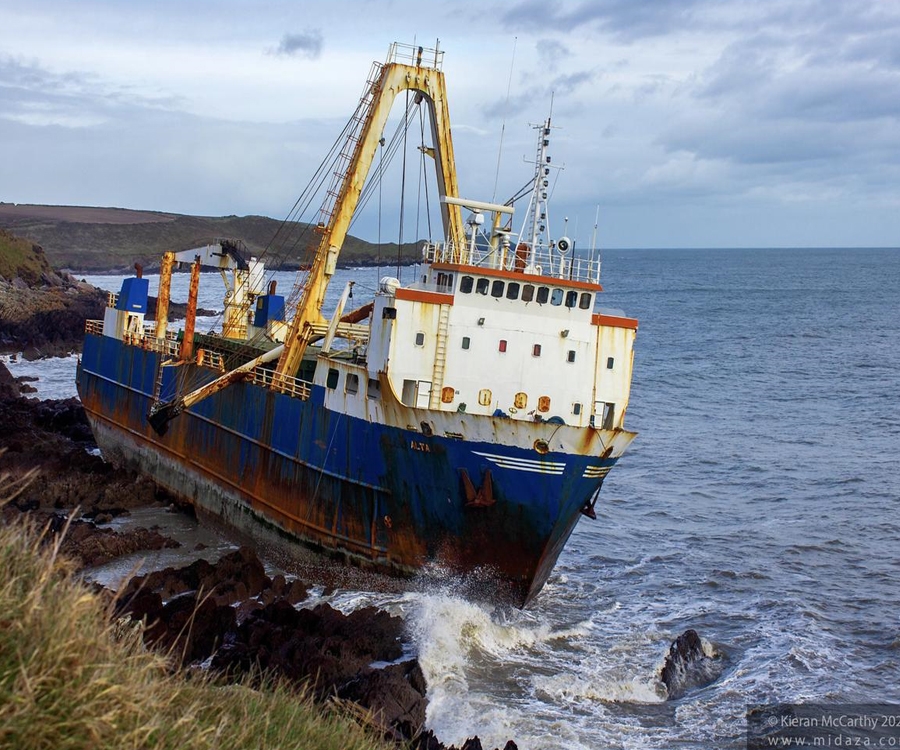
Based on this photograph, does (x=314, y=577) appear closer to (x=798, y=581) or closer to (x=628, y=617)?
(x=628, y=617)

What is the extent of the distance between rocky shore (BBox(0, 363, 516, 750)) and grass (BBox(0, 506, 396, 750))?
18.5 inches

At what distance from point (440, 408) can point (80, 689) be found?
1215cm

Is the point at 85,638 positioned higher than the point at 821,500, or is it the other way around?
the point at 85,638

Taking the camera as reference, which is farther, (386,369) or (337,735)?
(386,369)

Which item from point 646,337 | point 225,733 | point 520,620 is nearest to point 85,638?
point 225,733

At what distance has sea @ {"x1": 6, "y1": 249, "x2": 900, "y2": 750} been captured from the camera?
14414 millimetres

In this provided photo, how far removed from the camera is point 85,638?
6602mm

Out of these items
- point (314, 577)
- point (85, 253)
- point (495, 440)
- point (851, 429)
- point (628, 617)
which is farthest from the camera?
point (85, 253)

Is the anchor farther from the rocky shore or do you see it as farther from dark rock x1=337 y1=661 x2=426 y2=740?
dark rock x1=337 y1=661 x2=426 y2=740

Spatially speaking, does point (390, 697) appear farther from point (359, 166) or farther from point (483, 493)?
point (359, 166)

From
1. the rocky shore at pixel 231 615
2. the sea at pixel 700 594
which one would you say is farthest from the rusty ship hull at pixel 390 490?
the rocky shore at pixel 231 615

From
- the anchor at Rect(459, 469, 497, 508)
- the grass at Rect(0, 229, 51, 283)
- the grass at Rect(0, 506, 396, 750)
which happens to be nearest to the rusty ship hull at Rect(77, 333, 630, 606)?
the anchor at Rect(459, 469, 497, 508)

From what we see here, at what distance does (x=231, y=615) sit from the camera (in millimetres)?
15266

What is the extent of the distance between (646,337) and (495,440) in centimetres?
5127
